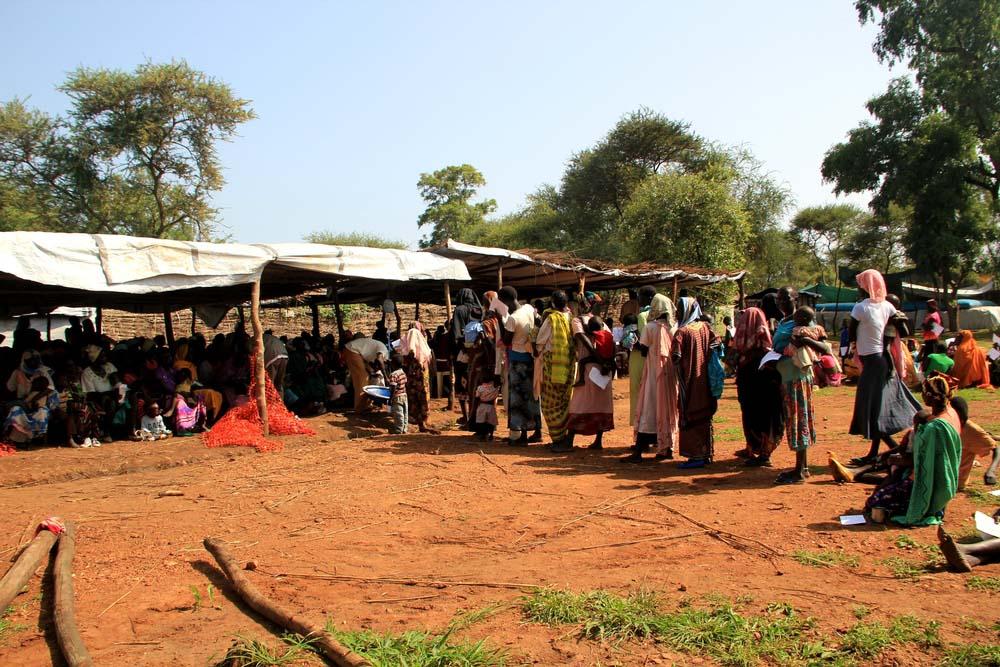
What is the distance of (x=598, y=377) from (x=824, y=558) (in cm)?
375

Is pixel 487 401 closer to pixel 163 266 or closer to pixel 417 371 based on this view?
pixel 417 371

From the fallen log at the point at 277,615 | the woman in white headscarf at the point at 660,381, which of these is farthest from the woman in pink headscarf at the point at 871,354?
the fallen log at the point at 277,615

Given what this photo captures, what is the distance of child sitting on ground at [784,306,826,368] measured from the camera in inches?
241

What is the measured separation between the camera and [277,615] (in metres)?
3.77

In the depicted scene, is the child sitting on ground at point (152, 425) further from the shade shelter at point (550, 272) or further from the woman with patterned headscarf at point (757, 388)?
the woman with patterned headscarf at point (757, 388)

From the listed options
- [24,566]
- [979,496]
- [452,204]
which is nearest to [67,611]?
[24,566]

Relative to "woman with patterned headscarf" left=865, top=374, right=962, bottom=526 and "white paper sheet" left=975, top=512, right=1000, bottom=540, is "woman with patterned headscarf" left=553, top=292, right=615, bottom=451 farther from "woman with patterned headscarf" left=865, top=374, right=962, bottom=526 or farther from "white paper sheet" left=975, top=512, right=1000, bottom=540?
"white paper sheet" left=975, top=512, right=1000, bottom=540

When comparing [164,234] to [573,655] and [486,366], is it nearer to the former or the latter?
[486,366]

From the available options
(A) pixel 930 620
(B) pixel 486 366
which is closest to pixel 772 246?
(B) pixel 486 366

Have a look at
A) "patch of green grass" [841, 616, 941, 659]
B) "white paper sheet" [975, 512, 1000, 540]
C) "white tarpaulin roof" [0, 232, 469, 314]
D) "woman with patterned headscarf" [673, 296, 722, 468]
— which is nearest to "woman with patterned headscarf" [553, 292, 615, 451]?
"woman with patterned headscarf" [673, 296, 722, 468]

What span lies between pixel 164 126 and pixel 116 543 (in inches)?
1003

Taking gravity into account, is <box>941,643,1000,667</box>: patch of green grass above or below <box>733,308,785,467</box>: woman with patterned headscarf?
below

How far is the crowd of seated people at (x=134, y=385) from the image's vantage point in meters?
8.91

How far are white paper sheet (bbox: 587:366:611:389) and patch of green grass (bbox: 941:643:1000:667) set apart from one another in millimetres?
4948
